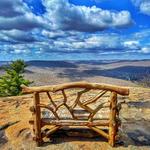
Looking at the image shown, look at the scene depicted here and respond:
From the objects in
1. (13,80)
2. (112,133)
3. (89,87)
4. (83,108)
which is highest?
(89,87)

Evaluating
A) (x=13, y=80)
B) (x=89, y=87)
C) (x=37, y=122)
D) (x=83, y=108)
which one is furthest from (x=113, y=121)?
(x=13, y=80)

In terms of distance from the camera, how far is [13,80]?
60812 mm

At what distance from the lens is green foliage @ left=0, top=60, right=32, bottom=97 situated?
60438 mm

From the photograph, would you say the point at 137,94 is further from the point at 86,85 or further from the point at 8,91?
the point at 8,91

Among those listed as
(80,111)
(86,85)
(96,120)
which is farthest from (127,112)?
(86,85)

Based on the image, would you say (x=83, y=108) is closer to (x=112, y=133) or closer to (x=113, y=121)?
(x=113, y=121)

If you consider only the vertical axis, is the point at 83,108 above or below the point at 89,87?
below

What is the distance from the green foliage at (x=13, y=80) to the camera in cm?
6044

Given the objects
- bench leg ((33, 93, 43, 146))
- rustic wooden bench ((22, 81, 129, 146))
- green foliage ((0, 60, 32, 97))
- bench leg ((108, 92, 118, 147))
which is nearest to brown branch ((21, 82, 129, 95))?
rustic wooden bench ((22, 81, 129, 146))

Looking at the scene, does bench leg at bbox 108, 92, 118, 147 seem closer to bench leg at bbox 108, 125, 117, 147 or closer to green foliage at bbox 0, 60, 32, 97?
bench leg at bbox 108, 125, 117, 147

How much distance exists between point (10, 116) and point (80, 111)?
455cm

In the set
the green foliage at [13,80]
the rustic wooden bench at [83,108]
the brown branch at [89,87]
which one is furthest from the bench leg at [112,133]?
the green foliage at [13,80]

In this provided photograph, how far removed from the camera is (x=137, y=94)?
23.0 m

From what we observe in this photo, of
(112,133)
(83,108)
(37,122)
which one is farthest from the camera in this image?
(83,108)
